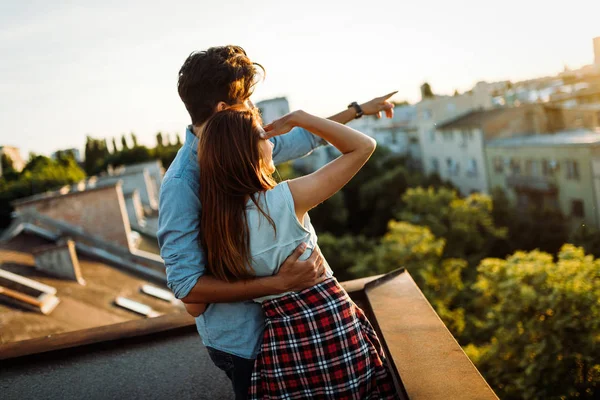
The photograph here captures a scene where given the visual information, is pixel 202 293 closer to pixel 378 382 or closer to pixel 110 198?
pixel 378 382

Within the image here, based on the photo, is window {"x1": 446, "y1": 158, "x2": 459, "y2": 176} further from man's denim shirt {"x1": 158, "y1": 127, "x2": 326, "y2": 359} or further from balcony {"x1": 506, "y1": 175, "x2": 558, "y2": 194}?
man's denim shirt {"x1": 158, "y1": 127, "x2": 326, "y2": 359}

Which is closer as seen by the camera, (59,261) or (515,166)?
(59,261)

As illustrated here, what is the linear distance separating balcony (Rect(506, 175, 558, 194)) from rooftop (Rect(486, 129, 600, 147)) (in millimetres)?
1429

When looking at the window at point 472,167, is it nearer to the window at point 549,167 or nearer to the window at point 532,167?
the window at point 532,167

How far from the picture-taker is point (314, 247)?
199 cm

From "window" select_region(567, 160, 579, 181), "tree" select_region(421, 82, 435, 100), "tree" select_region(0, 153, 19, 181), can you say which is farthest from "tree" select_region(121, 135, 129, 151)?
"window" select_region(567, 160, 579, 181)

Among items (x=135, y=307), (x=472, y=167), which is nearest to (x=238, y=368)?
(x=135, y=307)

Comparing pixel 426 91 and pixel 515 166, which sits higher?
pixel 426 91

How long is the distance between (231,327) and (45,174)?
4336 centimetres

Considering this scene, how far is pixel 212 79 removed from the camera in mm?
2012

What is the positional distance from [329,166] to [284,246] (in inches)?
12.6

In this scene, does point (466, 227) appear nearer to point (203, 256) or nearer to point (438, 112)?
point (438, 112)

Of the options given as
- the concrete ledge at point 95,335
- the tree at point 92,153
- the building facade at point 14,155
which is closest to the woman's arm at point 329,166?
the concrete ledge at point 95,335

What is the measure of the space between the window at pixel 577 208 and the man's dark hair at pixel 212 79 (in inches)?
840
